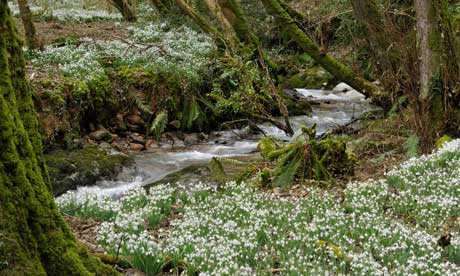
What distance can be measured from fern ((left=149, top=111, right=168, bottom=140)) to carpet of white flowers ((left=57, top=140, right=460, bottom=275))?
4.65 m

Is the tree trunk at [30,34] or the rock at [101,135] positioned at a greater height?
the tree trunk at [30,34]

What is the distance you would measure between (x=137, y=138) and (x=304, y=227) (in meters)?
7.32

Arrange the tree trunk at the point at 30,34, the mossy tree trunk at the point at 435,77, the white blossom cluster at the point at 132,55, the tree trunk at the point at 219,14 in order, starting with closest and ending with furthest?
1. the mossy tree trunk at the point at 435,77
2. the white blossom cluster at the point at 132,55
3. the tree trunk at the point at 30,34
4. the tree trunk at the point at 219,14

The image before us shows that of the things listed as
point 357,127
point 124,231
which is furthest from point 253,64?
point 124,231

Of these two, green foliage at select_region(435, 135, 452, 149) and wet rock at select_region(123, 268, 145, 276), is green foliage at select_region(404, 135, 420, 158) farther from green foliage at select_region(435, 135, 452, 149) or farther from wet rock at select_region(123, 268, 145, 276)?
wet rock at select_region(123, 268, 145, 276)

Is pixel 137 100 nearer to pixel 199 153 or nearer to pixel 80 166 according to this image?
pixel 199 153

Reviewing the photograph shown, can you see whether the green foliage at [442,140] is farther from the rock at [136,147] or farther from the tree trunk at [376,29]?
the rock at [136,147]

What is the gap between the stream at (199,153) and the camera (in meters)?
9.81

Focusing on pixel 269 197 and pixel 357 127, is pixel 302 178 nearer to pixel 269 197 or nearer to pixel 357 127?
pixel 269 197

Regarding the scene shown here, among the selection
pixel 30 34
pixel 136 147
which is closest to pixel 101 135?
pixel 136 147

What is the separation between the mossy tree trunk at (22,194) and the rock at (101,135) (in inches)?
315

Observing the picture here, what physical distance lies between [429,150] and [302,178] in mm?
2478

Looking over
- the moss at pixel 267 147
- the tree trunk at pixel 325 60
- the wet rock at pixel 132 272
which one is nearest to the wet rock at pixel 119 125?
the moss at pixel 267 147

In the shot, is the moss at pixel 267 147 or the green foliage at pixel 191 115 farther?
the green foliage at pixel 191 115
